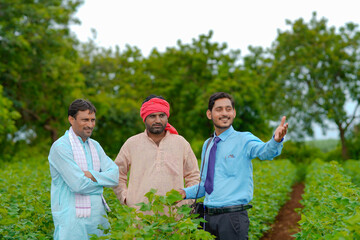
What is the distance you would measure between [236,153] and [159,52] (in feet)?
142

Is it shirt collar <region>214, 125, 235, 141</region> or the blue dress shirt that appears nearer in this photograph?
the blue dress shirt

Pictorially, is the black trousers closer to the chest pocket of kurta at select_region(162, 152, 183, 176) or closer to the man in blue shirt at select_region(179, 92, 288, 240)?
the man in blue shirt at select_region(179, 92, 288, 240)

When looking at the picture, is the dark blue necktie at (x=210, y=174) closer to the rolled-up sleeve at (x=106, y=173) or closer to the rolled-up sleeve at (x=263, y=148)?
the rolled-up sleeve at (x=263, y=148)

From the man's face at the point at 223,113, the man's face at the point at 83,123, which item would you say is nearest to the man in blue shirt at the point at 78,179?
the man's face at the point at 83,123

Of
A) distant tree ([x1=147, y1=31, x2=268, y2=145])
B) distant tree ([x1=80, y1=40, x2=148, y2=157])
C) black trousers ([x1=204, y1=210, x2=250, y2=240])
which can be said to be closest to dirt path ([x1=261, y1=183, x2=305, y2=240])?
black trousers ([x1=204, y1=210, x2=250, y2=240])

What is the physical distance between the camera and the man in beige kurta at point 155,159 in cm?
438

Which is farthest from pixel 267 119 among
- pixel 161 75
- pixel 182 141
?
pixel 182 141

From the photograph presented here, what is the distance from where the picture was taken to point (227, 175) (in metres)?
3.97

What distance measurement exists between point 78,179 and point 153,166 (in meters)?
0.85

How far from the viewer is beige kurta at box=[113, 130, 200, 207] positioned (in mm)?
4379

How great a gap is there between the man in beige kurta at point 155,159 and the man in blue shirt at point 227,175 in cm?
32

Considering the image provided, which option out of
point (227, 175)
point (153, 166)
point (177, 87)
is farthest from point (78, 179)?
point (177, 87)

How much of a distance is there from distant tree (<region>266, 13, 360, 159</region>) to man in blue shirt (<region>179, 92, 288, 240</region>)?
3182 cm

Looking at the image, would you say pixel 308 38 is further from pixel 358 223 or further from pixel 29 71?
pixel 358 223
